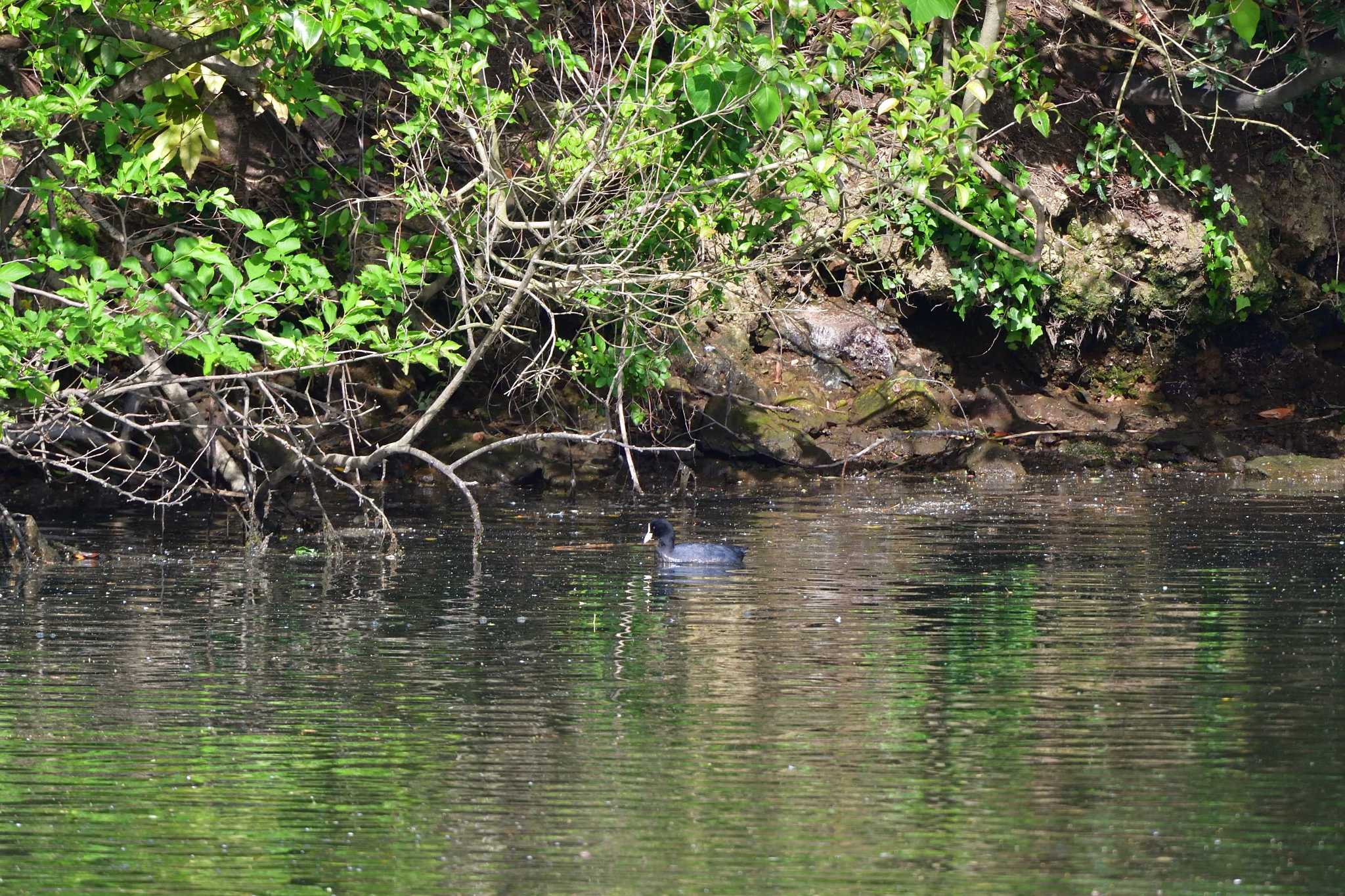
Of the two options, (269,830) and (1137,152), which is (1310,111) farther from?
(269,830)

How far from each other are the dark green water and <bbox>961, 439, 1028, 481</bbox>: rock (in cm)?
638

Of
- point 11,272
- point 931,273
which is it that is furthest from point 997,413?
point 11,272

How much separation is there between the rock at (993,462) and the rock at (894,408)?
0.84 metres

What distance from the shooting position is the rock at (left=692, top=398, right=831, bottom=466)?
21.7m

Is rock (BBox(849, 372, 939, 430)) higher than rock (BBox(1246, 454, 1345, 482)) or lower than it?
higher

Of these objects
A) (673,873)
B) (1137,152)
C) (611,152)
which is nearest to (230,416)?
(611,152)

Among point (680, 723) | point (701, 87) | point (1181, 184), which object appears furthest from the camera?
point (1181, 184)

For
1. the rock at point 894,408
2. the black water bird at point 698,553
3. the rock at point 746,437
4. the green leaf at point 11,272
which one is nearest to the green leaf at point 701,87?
the black water bird at point 698,553

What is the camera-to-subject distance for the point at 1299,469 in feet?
70.7

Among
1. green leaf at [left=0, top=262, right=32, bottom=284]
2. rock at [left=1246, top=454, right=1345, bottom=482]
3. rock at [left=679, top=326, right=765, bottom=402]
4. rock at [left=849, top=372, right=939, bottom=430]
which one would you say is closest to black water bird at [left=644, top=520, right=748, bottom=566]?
green leaf at [left=0, top=262, right=32, bottom=284]

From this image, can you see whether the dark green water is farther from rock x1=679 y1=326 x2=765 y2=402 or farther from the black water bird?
rock x1=679 y1=326 x2=765 y2=402

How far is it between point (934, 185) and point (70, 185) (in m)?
9.52

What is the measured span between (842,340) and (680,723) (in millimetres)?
15351

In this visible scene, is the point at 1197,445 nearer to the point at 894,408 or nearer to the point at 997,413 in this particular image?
the point at 997,413
